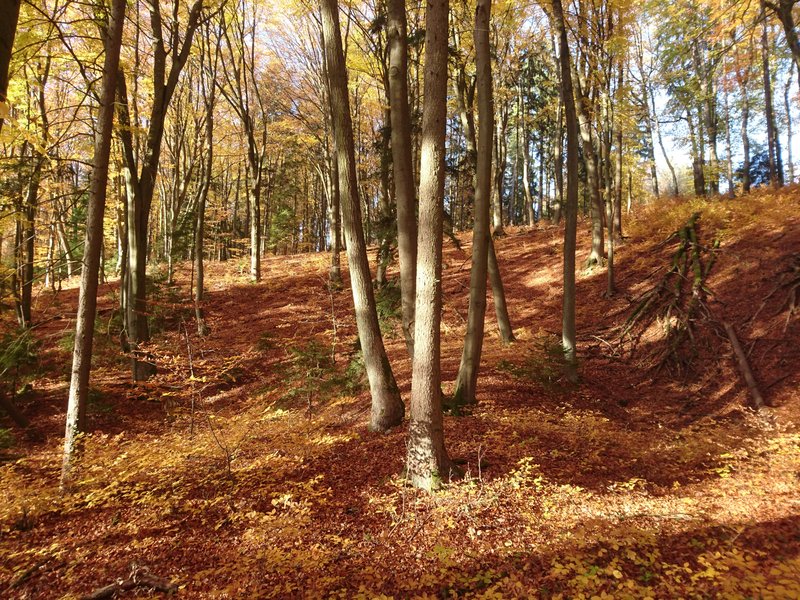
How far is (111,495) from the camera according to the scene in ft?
18.5

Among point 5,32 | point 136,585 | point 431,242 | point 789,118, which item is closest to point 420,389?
point 431,242

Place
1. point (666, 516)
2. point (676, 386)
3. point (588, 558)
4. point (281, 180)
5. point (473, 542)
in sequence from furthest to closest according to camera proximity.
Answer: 1. point (281, 180)
2. point (676, 386)
3. point (666, 516)
4. point (473, 542)
5. point (588, 558)

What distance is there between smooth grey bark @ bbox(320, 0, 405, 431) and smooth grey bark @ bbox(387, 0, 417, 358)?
67 cm

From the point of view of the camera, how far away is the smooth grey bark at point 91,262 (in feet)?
19.2

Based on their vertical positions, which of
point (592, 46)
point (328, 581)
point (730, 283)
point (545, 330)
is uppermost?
point (592, 46)

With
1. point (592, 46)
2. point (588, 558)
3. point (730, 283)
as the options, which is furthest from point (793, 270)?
point (588, 558)

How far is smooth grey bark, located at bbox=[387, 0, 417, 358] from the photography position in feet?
22.6

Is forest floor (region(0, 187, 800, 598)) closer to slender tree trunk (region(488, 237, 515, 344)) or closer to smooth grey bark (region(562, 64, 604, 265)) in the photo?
slender tree trunk (region(488, 237, 515, 344))

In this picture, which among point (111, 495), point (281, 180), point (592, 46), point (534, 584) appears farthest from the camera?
point (281, 180)

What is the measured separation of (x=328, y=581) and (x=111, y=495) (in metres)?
3.70

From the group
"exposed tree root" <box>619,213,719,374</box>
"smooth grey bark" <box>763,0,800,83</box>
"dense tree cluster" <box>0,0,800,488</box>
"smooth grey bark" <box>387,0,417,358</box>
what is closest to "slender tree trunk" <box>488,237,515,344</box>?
"dense tree cluster" <box>0,0,800,488</box>

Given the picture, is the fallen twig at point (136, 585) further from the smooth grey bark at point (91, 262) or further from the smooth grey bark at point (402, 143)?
the smooth grey bark at point (402, 143)

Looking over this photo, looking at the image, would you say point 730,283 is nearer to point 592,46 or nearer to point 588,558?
point 592,46

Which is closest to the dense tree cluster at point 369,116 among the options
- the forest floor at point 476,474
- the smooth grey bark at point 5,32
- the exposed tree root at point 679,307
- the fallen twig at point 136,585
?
the smooth grey bark at point 5,32
